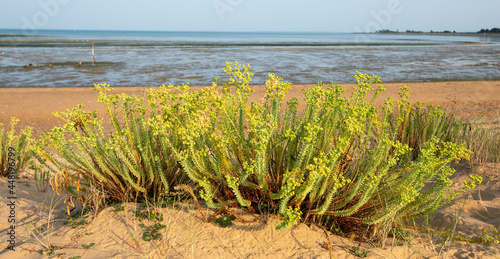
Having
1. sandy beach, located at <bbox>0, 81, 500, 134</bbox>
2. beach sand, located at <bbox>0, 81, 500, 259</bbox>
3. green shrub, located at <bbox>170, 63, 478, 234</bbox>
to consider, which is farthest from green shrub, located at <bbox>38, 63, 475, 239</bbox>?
sandy beach, located at <bbox>0, 81, 500, 134</bbox>

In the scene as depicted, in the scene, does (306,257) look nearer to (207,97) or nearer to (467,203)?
(207,97)

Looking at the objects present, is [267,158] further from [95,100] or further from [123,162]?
[95,100]

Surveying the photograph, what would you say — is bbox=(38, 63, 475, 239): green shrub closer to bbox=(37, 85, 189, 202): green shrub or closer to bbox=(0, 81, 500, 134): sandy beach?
bbox=(37, 85, 189, 202): green shrub

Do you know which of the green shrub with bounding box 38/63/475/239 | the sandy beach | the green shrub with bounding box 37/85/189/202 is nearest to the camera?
the green shrub with bounding box 38/63/475/239

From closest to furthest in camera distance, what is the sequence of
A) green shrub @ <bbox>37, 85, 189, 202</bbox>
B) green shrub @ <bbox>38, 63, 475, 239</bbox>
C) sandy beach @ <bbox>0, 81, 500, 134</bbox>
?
green shrub @ <bbox>38, 63, 475, 239</bbox>
green shrub @ <bbox>37, 85, 189, 202</bbox>
sandy beach @ <bbox>0, 81, 500, 134</bbox>

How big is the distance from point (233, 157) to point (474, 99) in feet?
36.9

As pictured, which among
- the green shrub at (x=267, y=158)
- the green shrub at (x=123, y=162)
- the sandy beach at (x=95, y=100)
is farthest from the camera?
the sandy beach at (x=95, y=100)

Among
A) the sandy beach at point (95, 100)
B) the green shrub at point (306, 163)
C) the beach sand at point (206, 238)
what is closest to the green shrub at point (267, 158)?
the green shrub at point (306, 163)

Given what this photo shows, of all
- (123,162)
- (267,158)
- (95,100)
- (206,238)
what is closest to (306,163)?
(267,158)

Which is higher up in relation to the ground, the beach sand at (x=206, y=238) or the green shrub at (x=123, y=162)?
the green shrub at (x=123, y=162)

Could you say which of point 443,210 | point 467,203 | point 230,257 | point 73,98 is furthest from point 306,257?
point 73,98

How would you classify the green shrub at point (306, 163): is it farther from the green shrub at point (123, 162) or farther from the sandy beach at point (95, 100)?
the sandy beach at point (95, 100)

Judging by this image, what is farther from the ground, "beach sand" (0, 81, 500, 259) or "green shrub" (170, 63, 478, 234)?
"green shrub" (170, 63, 478, 234)

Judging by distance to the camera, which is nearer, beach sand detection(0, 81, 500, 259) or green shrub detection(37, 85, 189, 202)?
beach sand detection(0, 81, 500, 259)
